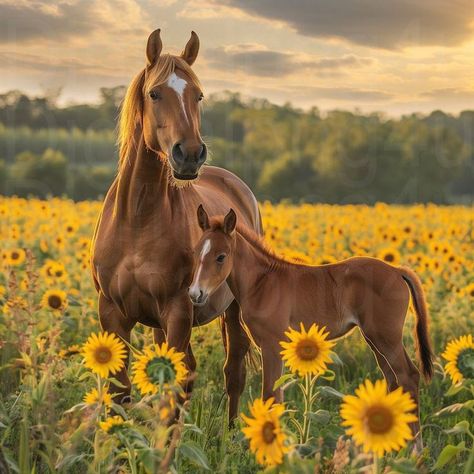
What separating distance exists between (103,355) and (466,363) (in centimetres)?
173

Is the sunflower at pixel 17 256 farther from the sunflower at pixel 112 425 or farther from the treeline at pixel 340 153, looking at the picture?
the treeline at pixel 340 153

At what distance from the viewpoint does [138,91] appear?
5.24 meters

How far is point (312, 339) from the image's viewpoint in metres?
3.47

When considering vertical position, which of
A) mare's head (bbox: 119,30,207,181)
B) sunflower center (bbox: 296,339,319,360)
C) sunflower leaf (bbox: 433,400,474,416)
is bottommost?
sunflower leaf (bbox: 433,400,474,416)

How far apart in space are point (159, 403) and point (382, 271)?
2513mm

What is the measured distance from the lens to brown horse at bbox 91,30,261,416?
16.4ft

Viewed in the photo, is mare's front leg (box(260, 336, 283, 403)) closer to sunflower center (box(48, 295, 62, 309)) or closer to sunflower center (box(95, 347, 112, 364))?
sunflower center (box(95, 347, 112, 364))

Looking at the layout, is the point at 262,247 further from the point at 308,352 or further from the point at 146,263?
the point at 308,352

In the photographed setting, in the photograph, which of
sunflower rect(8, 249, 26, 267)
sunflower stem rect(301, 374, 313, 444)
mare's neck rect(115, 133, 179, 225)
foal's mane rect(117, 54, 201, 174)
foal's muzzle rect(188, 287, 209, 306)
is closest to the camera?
sunflower stem rect(301, 374, 313, 444)

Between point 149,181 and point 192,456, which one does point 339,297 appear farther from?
point 192,456

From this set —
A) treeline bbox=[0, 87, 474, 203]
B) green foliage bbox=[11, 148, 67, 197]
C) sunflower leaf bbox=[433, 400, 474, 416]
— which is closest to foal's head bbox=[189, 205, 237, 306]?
sunflower leaf bbox=[433, 400, 474, 416]

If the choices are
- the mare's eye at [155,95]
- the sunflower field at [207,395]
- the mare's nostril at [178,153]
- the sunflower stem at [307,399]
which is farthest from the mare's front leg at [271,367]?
the mare's eye at [155,95]

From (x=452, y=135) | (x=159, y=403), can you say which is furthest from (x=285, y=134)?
(x=159, y=403)

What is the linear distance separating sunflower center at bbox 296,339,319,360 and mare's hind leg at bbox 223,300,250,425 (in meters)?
2.94
